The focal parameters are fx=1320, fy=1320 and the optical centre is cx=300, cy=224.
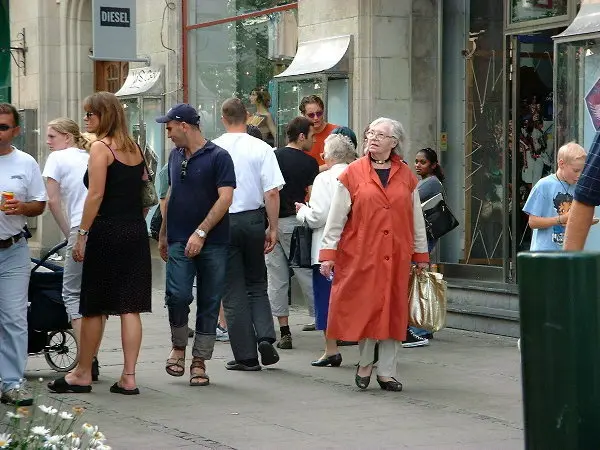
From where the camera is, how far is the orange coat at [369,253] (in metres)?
8.44

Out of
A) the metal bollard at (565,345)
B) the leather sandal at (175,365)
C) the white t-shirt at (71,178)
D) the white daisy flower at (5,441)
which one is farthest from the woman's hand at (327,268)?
the metal bollard at (565,345)

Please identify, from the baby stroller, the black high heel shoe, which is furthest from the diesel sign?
the black high heel shoe

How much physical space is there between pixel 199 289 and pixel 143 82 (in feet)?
30.7

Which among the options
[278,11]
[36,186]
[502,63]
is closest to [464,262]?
[502,63]

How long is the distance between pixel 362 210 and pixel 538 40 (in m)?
5.04

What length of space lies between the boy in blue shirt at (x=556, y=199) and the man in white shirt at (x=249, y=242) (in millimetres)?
1926

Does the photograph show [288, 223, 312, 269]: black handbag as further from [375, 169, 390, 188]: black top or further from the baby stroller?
the baby stroller

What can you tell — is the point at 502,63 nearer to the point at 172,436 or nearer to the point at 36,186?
the point at 36,186

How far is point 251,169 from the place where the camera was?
9773 millimetres

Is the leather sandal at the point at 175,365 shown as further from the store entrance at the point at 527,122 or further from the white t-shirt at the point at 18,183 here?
the store entrance at the point at 527,122

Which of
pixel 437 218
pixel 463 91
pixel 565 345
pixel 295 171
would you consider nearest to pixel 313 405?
pixel 295 171

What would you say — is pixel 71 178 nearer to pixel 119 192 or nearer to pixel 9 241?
pixel 119 192

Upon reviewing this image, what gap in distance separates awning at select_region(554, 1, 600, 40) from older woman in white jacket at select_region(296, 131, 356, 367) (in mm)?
2247

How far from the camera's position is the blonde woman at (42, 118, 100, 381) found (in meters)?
8.65
